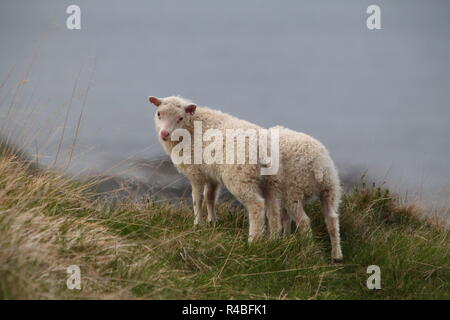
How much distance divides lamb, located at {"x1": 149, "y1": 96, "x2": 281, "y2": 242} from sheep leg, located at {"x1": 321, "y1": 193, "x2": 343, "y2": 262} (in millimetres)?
678

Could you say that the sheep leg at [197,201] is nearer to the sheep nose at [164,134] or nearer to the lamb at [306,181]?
the sheep nose at [164,134]

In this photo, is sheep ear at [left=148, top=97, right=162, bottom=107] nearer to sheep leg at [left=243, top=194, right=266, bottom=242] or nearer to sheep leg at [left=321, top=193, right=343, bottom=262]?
sheep leg at [left=243, top=194, right=266, bottom=242]

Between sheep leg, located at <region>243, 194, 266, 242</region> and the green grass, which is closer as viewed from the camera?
the green grass

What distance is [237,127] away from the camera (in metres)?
7.04

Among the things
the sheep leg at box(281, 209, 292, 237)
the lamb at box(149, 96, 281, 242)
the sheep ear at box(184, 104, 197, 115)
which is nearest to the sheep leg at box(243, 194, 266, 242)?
the lamb at box(149, 96, 281, 242)

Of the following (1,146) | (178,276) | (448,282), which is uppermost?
(1,146)

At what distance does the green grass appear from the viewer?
452cm

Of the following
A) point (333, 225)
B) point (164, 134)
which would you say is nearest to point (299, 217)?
point (333, 225)

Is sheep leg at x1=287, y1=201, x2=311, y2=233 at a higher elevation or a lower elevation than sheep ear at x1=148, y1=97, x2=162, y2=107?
lower

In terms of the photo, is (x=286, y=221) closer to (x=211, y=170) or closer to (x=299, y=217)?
(x=299, y=217)

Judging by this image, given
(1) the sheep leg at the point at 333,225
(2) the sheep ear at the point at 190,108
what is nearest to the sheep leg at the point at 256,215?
(1) the sheep leg at the point at 333,225

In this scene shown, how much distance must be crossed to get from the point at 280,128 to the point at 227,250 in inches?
82.3

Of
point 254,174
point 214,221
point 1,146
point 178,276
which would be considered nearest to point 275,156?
point 254,174
